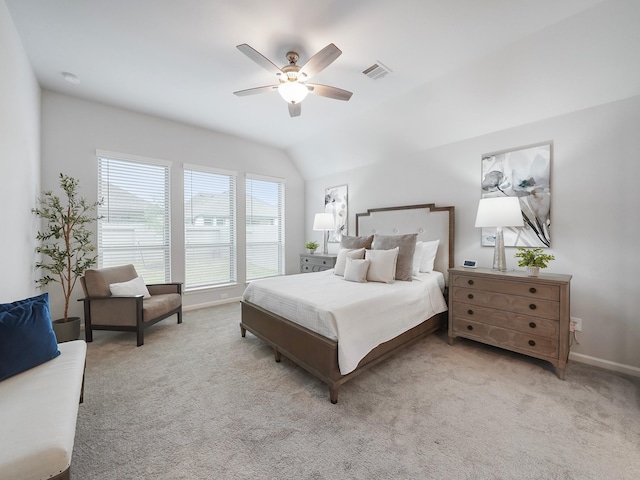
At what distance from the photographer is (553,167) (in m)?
2.73

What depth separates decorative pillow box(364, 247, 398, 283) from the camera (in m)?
3.01

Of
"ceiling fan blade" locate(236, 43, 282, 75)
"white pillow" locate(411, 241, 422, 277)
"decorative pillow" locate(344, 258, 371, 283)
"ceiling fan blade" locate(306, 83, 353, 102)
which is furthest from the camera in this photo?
"white pillow" locate(411, 241, 422, 277)

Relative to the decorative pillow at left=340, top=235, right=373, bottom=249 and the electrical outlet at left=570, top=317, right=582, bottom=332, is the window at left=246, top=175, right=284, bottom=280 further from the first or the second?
the electrical outlet at left=570, top=317, right=582, bottom=332

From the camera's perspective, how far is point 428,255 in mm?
3543

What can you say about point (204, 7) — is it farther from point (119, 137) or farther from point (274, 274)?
point (274, 274)

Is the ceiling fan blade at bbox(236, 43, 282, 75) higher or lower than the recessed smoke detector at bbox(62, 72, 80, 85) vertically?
lower

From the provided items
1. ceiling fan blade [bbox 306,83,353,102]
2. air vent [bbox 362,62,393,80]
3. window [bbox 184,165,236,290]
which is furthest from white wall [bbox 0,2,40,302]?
air vent [bbox 362,62,393,80]

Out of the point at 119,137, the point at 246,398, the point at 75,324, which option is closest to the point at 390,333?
the point at 246,398

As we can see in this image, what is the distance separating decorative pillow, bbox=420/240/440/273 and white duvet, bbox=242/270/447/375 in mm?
213

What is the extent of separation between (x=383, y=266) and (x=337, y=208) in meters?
2.36

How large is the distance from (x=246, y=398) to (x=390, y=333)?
1.35 metres

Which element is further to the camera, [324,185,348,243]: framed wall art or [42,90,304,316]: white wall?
[324,185,348,243]: framed wall art

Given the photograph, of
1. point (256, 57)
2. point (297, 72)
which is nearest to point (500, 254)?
point (297, 72)

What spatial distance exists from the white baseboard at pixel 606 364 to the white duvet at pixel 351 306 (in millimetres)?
1259
